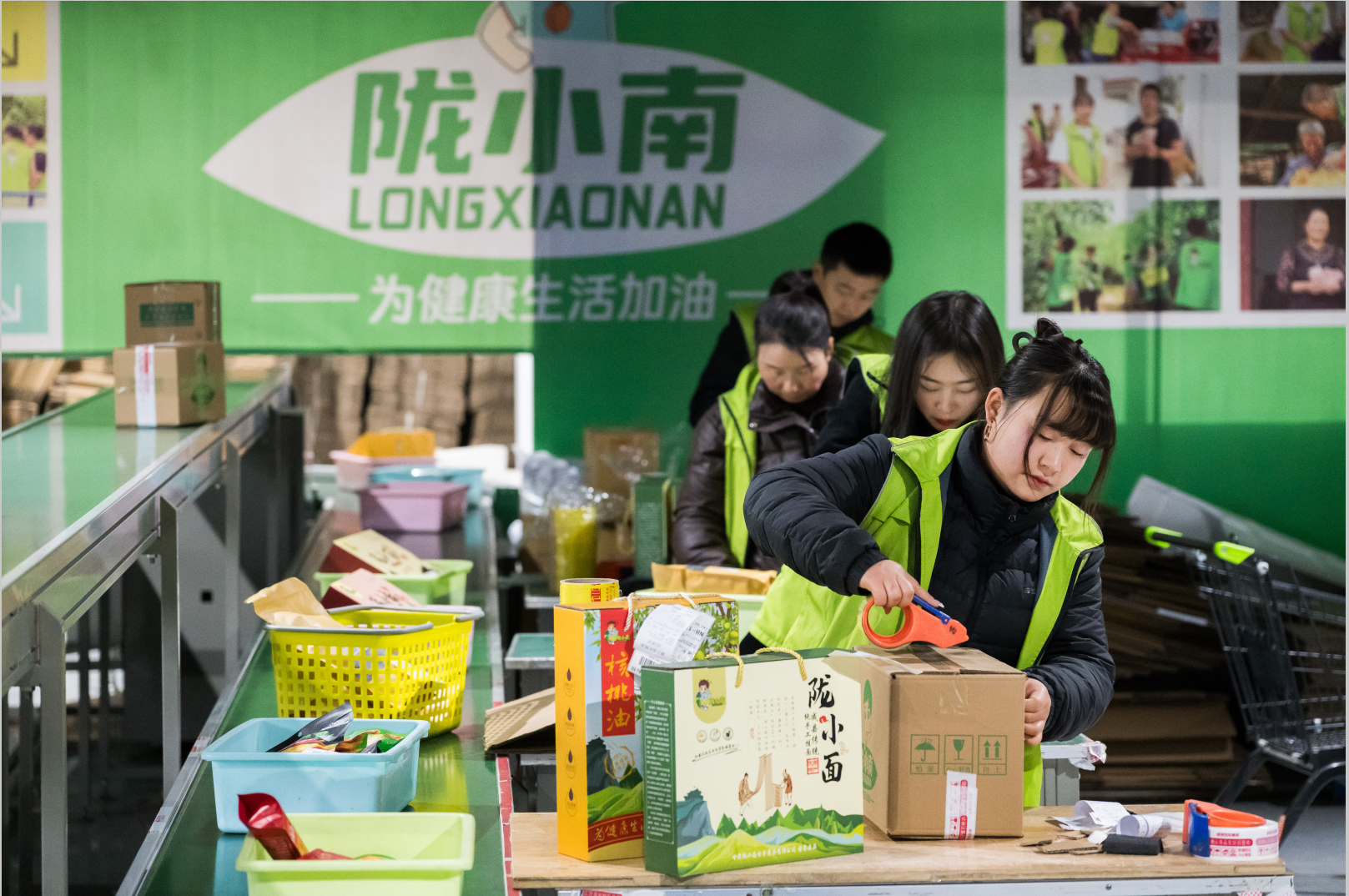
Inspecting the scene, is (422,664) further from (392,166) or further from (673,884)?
(392,166)

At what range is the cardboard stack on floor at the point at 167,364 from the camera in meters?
3.27

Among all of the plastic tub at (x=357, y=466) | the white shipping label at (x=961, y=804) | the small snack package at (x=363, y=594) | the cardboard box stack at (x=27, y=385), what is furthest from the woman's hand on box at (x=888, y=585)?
the cardboard box stack at (x=27, y=385)

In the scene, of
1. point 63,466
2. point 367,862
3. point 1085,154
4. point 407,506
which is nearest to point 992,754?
point 367,862

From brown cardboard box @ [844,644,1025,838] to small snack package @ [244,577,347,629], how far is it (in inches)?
40.2

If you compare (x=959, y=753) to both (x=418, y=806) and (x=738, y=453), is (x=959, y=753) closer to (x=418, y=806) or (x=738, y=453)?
(x=418, y=806)

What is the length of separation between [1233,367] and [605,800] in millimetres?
5119

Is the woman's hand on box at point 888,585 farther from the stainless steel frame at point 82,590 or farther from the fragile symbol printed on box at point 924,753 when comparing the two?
the stainless steel frame at point 82,590

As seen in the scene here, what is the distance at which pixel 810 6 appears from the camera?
5.81 metres

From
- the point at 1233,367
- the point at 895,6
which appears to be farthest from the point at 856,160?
the point at 1233,367

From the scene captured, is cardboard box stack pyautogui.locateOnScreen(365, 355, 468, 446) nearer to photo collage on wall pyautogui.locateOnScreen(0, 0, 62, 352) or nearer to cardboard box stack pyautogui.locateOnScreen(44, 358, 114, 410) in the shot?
cardboard box stack pyautogui.locateOnScreen(44, 358, 114, 410)

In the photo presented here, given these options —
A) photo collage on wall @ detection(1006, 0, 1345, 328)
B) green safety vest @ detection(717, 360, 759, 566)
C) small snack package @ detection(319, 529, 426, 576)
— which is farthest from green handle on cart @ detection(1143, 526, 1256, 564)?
small snack package @ detection(319, 529, 426, 576)

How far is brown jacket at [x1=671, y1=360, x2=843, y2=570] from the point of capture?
12.6ft

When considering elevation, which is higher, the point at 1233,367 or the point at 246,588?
the point at 1233,367

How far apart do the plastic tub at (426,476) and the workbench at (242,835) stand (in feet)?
6.27
